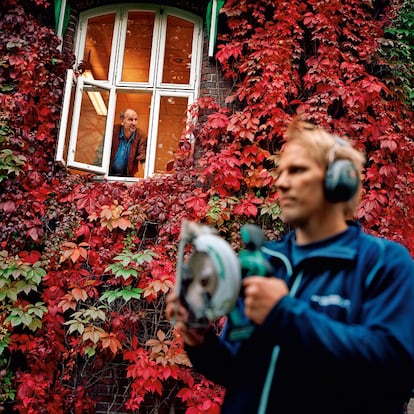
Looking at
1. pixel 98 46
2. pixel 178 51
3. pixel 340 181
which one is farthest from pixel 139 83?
pixel 340 181

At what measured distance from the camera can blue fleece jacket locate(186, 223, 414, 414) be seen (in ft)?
4.27

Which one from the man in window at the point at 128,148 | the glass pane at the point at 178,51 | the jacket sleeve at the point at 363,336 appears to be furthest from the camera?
the glass pane at the point at 178,51

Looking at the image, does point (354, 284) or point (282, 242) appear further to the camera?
point (282, 242)

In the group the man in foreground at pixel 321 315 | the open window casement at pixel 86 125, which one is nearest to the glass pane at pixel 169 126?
the open window casement at pixel 86 125

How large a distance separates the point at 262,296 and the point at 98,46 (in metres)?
5.57

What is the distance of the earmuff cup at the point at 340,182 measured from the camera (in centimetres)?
153

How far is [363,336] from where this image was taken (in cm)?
131

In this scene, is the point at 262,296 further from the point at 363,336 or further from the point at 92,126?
the point at 92,126

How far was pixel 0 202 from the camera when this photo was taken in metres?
5.23

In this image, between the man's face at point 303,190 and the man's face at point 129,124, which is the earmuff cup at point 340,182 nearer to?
the man's face at point 303,190

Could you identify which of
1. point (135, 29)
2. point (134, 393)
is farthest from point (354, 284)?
point (135, 29)

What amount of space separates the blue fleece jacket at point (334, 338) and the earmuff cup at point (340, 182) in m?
0.13

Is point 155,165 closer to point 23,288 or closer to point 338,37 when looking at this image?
point 23,288

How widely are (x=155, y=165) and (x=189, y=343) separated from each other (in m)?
4.34
